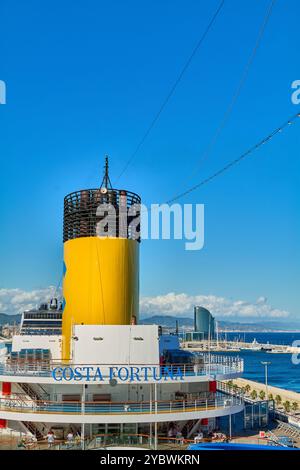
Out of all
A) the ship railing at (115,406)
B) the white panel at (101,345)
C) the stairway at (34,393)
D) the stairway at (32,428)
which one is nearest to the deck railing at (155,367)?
the white panel at (101,345)

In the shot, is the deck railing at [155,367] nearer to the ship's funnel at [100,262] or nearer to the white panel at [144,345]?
the white panel at [144,345]

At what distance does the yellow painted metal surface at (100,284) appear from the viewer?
22.7 metres

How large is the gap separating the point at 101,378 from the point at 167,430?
12.4ft

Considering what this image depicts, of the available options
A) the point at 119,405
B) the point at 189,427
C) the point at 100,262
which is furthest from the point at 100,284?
the point at 189,427

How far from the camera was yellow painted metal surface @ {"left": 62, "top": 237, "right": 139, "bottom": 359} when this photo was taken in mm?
22719

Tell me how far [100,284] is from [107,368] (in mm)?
4375

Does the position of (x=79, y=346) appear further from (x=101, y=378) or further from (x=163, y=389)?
(x=163, y=389)

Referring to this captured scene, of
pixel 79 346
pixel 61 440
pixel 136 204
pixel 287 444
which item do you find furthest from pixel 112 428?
pixel 136 204

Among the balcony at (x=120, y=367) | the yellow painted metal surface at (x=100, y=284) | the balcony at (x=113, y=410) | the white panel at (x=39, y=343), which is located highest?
the yellow painted metal surface at (x=100, y=284)

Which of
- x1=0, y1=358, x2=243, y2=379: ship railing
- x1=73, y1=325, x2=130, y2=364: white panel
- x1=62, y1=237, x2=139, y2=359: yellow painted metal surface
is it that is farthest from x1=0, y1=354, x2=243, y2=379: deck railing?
x1=62, y1=237, x2=139, y2=359: yellow painted metal surface

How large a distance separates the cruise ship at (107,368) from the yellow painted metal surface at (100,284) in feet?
0.14

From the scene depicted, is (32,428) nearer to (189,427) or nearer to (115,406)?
(115,406)

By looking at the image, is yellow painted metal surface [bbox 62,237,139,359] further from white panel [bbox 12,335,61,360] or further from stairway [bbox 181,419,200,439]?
stairway [bbox 181,419,200,439]

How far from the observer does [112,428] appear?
64.7 feet
